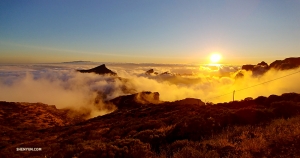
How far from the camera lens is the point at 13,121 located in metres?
62.6

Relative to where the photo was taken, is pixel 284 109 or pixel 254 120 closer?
pixel 254 120

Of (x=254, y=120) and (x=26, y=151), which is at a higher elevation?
(x=254, y=120)

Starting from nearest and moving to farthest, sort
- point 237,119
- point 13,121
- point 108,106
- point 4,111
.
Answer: point 237,119 < point 13,121 < point 4,111 < point 108,106

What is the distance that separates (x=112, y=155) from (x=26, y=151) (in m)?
12.2

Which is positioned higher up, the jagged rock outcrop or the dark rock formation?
the dark rock formation

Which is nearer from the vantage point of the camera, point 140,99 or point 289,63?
point 140,99

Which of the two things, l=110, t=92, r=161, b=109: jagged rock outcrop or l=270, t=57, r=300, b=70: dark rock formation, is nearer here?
l=110, t=92, r=161, b=109: jagged rock outcrop

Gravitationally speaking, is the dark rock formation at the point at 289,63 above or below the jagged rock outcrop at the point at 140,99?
above


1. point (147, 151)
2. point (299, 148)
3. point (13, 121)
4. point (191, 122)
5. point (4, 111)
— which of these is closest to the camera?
point (299, 148)

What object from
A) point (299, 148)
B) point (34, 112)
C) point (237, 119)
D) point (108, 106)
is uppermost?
point (299, 148)

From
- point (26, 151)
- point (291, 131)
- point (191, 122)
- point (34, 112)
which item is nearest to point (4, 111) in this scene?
point (34, 112)

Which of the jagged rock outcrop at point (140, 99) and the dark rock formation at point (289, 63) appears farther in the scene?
the dark rock formation at point (289, 63)

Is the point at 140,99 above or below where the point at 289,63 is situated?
below

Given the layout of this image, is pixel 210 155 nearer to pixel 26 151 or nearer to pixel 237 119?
pixel 237 119
